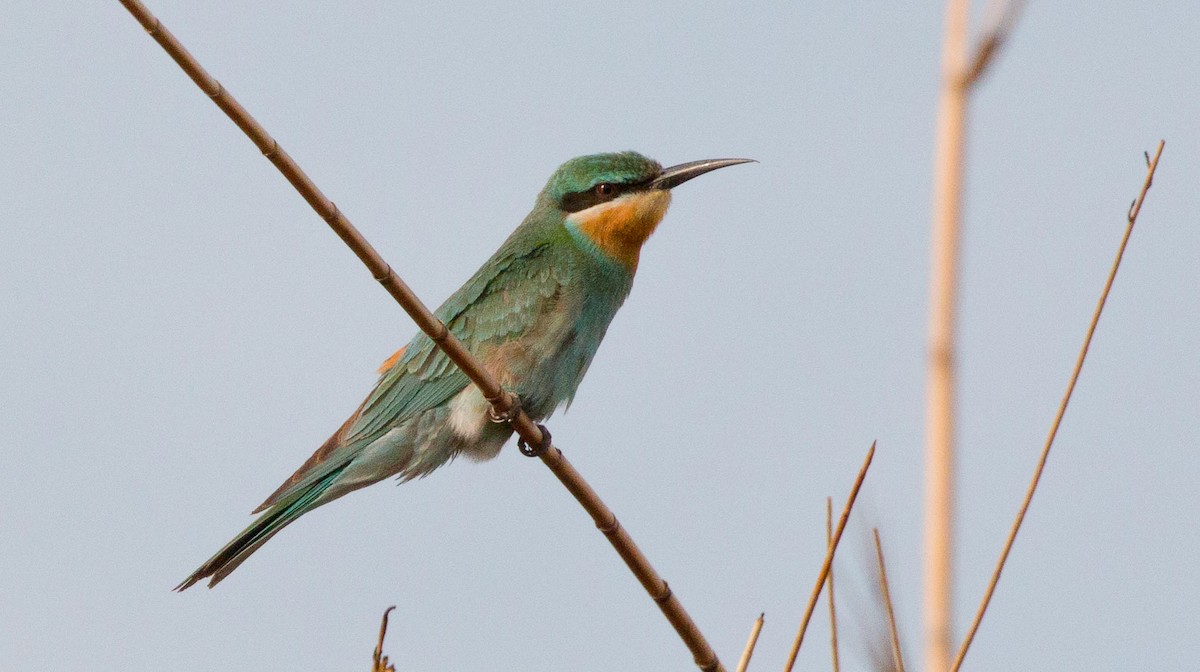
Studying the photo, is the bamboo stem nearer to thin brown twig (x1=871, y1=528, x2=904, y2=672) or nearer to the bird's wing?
thin brown twig (x1=871, y1=528, x2=904, y2=672)

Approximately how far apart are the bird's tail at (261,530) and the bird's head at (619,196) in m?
1.10

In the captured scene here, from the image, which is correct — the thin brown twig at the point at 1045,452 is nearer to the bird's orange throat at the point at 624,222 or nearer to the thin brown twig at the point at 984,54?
the thin brown twig at the point at 984,54

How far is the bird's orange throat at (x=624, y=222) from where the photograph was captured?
4383mm

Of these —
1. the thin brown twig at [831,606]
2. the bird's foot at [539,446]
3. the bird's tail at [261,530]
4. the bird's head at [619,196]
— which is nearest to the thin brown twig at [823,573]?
the thin brown twig at [831,606]

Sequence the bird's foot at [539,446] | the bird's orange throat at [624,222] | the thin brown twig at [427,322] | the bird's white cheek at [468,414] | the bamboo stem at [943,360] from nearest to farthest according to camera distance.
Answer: the bamboo stem at [943,360] < the thin brown twig at [427,322] < the bird's foot at [539,446] < the bird's white cheek at [468,414] < the bird's orange throat at [624,222]

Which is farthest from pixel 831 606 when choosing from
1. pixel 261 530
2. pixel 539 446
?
pixel 261 530

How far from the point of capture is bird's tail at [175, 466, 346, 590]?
349 centimetres

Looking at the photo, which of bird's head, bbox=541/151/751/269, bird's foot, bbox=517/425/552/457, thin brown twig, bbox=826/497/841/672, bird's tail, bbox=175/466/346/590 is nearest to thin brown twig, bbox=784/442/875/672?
thin brown twig, bbox=826/497/841/672

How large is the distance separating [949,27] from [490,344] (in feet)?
8.67

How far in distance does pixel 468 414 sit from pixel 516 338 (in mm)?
283

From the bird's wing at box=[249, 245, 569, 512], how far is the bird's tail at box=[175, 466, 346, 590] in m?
0.05

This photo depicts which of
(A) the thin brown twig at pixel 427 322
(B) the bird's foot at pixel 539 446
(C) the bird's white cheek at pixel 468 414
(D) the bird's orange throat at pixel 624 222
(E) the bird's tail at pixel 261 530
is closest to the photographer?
(A) the thin brown twig at pixel 427 322

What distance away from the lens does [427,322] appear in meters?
2.19

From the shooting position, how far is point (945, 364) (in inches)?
59.6
